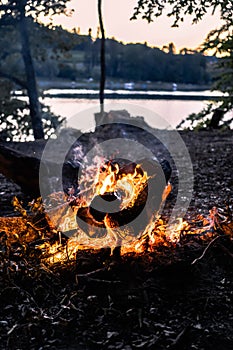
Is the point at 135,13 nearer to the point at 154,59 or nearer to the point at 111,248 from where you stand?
the point at 111,248

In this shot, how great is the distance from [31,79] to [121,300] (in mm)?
19698

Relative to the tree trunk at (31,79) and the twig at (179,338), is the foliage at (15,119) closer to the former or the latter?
the tree trunk at (31,79)

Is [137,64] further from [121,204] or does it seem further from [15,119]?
[121,204]

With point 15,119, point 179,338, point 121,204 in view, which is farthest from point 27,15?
point 179,338

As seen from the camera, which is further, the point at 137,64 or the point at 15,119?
the point at 137,64

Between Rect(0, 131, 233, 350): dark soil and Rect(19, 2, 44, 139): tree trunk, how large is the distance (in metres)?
17.9

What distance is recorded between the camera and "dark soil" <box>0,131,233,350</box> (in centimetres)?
362

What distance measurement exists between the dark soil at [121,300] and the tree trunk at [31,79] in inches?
704

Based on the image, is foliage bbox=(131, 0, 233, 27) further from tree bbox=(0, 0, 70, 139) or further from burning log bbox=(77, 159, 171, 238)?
tree bbox=(0, 0, 70, 139)

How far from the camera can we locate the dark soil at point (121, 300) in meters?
3.62

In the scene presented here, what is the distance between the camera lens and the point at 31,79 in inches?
879

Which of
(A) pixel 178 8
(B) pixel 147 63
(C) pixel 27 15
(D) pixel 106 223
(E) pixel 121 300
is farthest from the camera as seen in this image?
(B) pixel 147 63

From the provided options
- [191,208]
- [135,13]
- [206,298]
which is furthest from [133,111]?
[206,298]

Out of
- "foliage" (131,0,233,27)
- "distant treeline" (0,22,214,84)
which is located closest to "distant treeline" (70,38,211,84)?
"distant treeline" (0,22,214,84)
